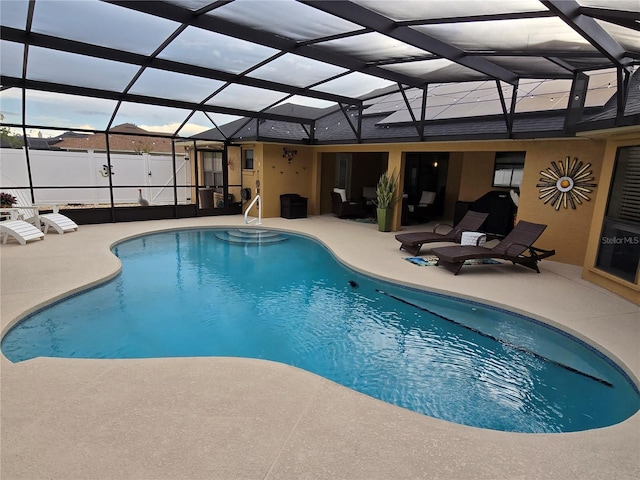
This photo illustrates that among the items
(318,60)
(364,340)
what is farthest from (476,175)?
(364,340)

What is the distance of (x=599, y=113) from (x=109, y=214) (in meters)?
13.5

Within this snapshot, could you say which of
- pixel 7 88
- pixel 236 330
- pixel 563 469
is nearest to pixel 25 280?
pixel 236 330

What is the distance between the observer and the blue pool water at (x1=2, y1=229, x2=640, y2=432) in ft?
12.0

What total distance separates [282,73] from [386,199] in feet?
16.1

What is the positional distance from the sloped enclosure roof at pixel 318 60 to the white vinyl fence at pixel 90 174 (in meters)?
1.94

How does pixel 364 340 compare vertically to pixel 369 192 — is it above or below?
below

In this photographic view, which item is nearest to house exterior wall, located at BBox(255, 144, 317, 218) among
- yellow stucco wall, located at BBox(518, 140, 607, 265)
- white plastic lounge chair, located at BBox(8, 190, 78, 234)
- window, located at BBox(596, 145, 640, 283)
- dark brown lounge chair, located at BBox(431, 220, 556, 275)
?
white plastic lounge chair, located at BBox(8, 190, 78, 234)

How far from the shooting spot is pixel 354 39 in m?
5.51

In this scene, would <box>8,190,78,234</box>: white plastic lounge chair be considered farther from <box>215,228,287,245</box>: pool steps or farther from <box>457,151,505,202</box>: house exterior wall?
<box>457,151,505,202</box>: house exterior wall

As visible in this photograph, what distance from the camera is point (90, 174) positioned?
1380 cm

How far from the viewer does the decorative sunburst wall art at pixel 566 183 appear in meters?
7.49

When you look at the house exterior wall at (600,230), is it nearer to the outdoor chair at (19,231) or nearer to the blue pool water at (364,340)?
the blue pool water at (364,340)

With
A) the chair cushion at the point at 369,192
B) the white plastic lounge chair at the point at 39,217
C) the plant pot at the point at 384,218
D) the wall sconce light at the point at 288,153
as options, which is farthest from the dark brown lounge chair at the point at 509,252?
the white plastic lounge chair at the point at 39,217

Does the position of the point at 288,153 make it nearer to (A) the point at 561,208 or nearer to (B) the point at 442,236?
(B) the point at 442,236
